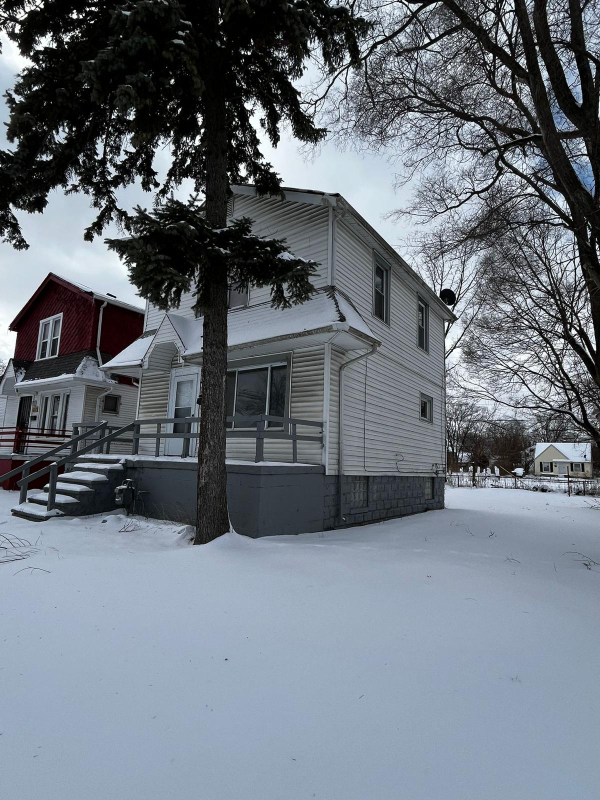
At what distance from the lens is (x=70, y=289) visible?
59.0 ft

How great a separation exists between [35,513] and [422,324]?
37.8ft

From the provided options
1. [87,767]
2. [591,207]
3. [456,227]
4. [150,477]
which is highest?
[456,227]

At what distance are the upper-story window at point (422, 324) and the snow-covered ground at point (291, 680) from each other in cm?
920

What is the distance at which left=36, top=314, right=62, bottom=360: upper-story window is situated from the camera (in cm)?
1853

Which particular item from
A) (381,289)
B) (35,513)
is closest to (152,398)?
(35,513)

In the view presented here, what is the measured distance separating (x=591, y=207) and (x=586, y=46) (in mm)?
3219

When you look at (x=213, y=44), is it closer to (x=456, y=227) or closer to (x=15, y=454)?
(x=456, y=227)

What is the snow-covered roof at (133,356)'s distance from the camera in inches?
452

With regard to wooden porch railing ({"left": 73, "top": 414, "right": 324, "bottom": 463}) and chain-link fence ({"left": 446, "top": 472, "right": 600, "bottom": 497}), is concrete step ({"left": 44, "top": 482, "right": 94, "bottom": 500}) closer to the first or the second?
wooden porch railing ({"left": 73, "top": 414, "right": 324, "bottom": 463})

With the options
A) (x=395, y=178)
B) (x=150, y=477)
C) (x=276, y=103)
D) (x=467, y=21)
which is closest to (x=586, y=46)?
(x=467, y=21)

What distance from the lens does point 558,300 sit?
51.8ft

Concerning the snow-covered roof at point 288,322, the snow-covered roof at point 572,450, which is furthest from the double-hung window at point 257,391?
the snow-covered roof at point 572,450

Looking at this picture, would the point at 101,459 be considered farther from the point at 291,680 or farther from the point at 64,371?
the point at 64,371

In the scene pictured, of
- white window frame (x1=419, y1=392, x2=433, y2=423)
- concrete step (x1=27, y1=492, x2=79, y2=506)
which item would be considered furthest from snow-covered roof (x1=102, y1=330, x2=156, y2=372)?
white window frame (x1=419, y1=392, x2=433, y2=423)
